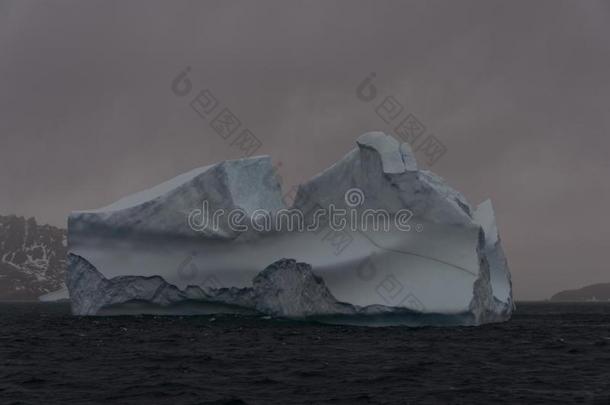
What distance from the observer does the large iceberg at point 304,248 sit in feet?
79.2

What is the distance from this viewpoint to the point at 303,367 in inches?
598

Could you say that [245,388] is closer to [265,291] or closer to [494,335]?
[494,335]

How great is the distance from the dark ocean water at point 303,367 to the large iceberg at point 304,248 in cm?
164

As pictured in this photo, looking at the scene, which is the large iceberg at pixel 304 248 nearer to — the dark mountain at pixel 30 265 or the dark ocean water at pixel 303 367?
the dark ocean water at pixel 303 367

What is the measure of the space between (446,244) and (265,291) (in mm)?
7224

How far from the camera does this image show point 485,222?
30.9 metres

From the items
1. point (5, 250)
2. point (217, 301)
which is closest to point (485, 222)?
point (217, 301)

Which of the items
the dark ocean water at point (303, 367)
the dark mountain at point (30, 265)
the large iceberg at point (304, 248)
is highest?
the dark mountain at point (30, 265)

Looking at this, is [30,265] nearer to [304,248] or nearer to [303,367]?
[304,248]

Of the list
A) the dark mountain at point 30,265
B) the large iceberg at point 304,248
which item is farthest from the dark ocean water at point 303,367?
the dark mountain at point 30,265

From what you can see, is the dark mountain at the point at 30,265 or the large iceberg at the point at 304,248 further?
the dark mountain at the point at 30,265

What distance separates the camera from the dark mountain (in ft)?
546

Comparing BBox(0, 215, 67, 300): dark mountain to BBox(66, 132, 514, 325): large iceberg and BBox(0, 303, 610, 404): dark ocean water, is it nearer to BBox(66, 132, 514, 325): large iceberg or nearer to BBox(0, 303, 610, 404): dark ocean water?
BBox(66, 132, 514, 325): large iceberg

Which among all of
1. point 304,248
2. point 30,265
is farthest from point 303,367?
point 30,265
